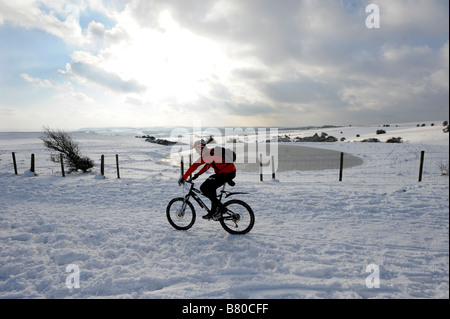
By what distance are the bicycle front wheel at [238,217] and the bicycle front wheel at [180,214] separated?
93 cm

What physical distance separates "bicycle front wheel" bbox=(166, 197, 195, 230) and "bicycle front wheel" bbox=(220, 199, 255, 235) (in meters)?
0.93

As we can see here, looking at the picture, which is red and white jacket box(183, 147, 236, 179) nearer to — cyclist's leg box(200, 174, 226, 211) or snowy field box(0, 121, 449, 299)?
cyclist's leg box(200, 174, 226, 211)

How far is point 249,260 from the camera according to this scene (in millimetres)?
4102

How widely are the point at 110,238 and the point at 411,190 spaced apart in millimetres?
9739

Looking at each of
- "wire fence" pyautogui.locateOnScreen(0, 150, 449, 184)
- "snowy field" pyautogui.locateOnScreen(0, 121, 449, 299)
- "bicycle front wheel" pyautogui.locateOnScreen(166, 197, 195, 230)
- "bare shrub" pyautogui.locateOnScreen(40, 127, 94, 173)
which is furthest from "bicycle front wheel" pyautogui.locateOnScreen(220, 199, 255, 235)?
"bare shrub" pyautogui.locateOnScreen(40, 127, 94, 173)

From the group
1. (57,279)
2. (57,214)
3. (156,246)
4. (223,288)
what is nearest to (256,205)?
(156,246)

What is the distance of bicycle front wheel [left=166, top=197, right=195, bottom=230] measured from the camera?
18.6 ft

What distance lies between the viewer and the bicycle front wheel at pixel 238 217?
5.15 m

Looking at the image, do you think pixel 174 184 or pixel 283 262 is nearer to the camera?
pixel 283 262

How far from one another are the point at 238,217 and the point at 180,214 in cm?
154

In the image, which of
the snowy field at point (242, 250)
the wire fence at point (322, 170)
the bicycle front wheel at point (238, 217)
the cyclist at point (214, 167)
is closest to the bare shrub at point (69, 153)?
the wire fence at point (322, 170)

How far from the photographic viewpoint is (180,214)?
5.73 meters

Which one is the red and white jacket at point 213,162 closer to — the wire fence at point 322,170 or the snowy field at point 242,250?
the snowy field at point 242,250

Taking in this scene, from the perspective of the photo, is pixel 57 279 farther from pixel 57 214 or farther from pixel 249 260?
pixel 57 214
